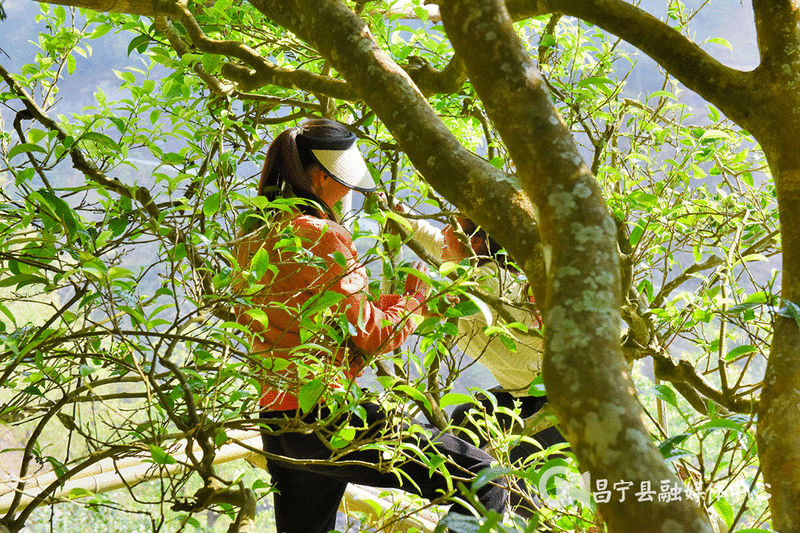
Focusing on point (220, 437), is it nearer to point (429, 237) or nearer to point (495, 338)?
point (495, 338)

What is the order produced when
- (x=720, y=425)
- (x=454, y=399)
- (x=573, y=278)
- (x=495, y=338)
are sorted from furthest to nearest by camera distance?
(x=495, y=338)
(x=454, y=399)
(x=720, y=425)
(x=573, y=278)

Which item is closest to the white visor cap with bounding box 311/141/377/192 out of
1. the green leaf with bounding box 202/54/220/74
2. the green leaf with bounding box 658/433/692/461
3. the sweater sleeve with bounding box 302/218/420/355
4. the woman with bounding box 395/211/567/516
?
the sweater sleeve with bounding box 302/218/420/355

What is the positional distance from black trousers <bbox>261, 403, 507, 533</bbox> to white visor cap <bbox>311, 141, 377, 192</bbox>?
49 cm

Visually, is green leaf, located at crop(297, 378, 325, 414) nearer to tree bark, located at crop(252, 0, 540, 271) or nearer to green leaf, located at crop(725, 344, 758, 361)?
tree bark, located at crop(252, 0, 540, 271)

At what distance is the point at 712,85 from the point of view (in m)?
0.89

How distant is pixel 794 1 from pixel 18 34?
11.5 meters

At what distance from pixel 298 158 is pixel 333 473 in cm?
71

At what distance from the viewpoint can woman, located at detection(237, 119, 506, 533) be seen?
44.1 inches

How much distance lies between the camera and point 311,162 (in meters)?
1.41

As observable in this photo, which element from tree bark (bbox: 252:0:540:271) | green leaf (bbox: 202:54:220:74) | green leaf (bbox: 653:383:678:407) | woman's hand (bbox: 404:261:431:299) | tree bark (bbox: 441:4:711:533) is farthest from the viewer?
woman's hand (bbox: 404:261:431:299)

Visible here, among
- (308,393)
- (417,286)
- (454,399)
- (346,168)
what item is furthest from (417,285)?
(308,393)

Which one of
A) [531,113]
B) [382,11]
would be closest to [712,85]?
[531,113]

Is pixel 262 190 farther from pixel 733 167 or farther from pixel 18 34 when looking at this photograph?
pixel 18 34

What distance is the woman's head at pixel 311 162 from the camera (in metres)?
1.38
